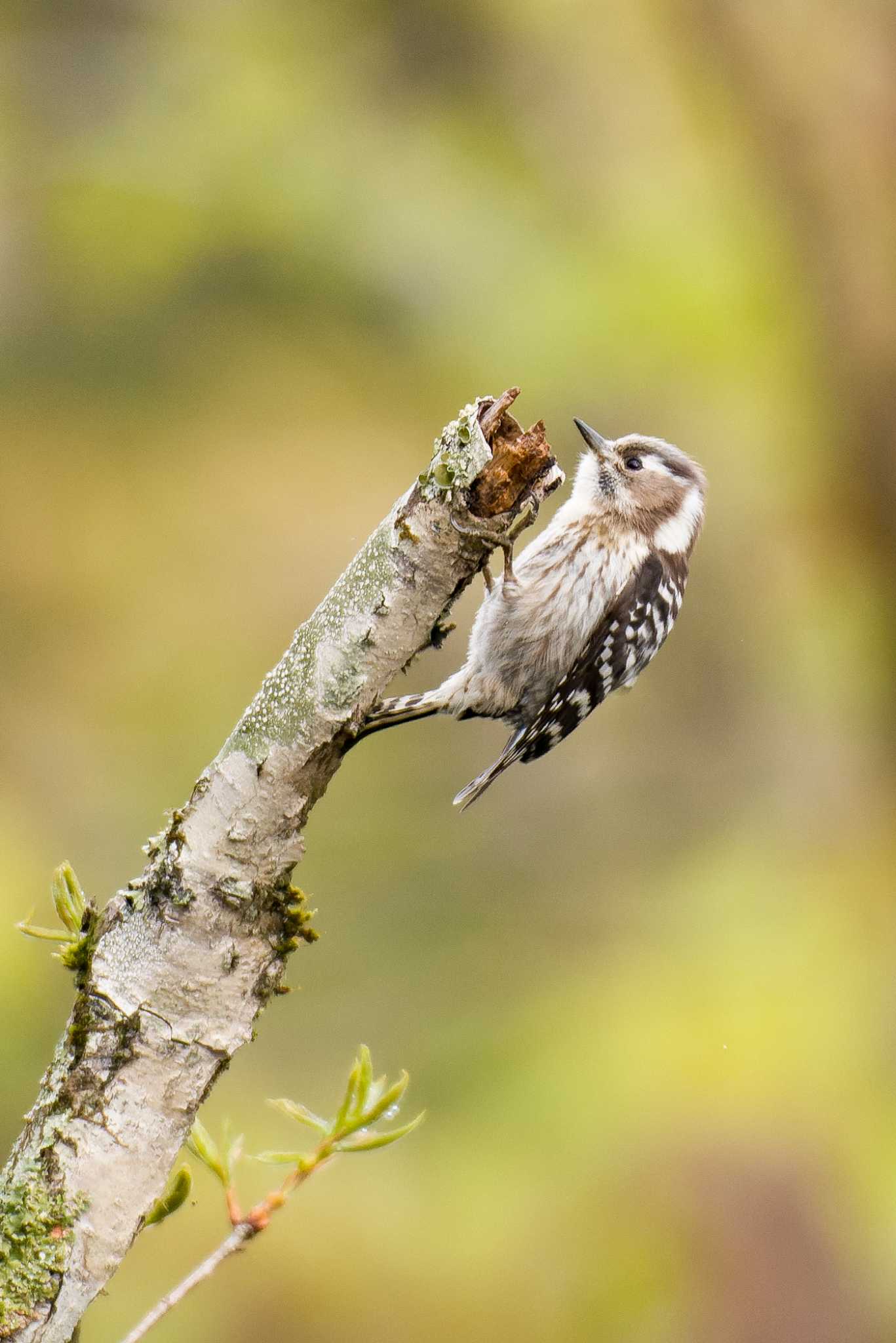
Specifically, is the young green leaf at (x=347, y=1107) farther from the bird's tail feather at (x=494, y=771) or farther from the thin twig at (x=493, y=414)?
the bird's tail feather at (x=494, y=771)

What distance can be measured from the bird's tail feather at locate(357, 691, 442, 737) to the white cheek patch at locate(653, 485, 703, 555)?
858 mm

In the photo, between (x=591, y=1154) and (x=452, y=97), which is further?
(x=452, y=97)

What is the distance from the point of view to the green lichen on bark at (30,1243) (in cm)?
119

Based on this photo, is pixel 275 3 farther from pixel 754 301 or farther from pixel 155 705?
pixel 155 705

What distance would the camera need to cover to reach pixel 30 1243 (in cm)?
120

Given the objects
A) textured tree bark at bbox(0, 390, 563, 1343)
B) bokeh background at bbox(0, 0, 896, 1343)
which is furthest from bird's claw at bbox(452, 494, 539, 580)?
bokeh background at bbox(0, 0, 896, 1343)

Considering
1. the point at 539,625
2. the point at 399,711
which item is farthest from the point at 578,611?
the point at 399,711

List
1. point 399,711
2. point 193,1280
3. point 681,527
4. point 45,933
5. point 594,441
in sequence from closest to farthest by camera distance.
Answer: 1. point 193,1280
2. point 45,933
3. point 399,711
4. point 594,441
5. point 681,527

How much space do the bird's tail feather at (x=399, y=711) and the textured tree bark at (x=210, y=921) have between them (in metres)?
0.10

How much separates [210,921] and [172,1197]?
0.92 feet

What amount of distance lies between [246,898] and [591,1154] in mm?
4346

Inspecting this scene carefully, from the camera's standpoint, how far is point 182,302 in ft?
19.9

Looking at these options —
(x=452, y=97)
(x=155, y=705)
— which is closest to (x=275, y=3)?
(x=452, y=97)

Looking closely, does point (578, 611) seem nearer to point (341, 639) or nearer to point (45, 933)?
point (341, 639)
